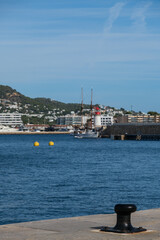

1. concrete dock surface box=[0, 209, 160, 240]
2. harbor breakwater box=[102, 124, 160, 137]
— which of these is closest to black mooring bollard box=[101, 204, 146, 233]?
concrete dock surface box=[0, 209, 160, 240]

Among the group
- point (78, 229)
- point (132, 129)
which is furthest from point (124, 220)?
point (132, 129)

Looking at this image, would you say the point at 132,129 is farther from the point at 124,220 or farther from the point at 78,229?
the point at 124,220

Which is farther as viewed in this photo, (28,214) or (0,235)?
(28,214)

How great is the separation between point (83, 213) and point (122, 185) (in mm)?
11160

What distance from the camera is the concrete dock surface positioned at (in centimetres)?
984

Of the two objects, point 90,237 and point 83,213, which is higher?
point 90,237

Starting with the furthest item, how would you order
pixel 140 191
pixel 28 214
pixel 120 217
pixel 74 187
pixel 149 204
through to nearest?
pixel 74 187 → pixel 140 191 → pixel 149 204 → pixel 28 214 → pixel 120 217

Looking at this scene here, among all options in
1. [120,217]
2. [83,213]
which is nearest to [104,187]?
[83,213]

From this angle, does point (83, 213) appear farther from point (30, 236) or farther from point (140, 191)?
point (30, 236)

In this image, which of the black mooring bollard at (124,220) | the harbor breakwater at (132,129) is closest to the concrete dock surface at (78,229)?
the black mooring bollard at (124,220)

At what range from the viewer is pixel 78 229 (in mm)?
10656

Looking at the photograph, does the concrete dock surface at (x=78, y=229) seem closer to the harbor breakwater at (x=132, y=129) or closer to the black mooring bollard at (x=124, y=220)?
the black mooring bollard at (x=124, y=220)

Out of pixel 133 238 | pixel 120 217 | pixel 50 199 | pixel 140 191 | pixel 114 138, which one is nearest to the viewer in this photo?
pixel 133 238

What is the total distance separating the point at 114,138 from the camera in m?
180
